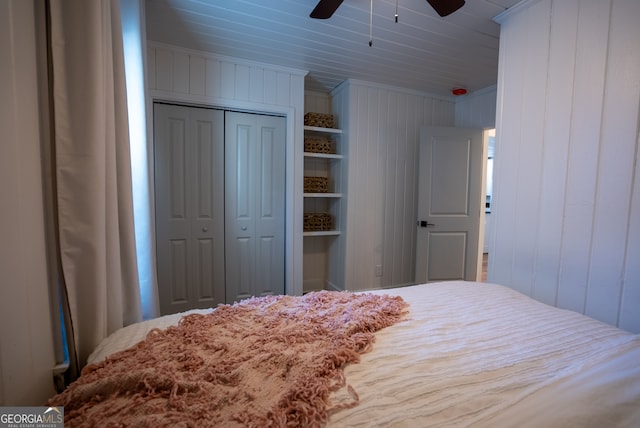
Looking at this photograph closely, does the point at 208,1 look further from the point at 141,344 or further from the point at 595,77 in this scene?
the point at 595,77

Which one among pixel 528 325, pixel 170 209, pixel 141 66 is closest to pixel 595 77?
pixel 528 325

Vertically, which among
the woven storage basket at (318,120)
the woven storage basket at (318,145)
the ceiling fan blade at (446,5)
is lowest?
the woven storage basket at (318,145)

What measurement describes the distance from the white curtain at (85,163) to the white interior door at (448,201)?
282 cm

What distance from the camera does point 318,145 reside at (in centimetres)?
297

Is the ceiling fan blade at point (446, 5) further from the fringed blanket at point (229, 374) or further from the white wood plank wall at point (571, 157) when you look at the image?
the fringed blanket at point (229, 374)

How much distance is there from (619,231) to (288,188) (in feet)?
7.56

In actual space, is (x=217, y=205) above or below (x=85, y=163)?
below

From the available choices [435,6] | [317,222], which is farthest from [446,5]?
[317,222]

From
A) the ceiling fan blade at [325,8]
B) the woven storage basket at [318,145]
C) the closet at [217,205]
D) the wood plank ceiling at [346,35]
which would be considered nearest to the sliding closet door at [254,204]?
the closet at [217,205]

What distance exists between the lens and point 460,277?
122 inches

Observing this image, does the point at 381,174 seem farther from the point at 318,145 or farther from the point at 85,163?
the point at 85,163

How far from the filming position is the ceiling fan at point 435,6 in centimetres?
140

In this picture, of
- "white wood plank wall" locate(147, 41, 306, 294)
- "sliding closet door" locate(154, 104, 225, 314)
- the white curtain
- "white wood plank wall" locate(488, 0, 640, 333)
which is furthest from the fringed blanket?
"white wood plank wall" locate(147, 41, 306, 294)

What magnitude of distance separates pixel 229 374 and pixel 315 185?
243 cm
